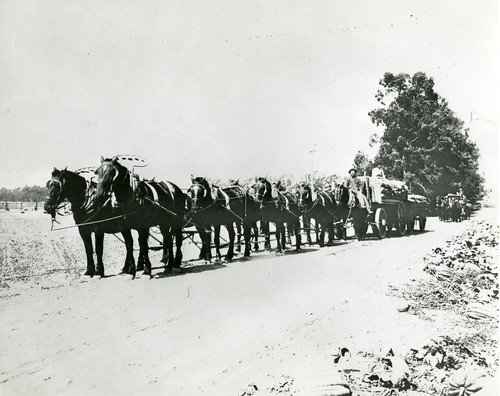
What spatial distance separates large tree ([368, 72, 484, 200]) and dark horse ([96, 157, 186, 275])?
4856 millimetres

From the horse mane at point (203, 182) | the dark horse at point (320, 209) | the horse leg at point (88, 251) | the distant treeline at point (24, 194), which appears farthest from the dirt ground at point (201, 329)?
the dark horse at point (320, 209)

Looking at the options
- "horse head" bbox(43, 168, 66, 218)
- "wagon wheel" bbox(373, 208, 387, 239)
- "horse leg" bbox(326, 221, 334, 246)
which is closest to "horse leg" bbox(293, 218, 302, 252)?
"horse leg" bbox(326, 221, 334, 246)

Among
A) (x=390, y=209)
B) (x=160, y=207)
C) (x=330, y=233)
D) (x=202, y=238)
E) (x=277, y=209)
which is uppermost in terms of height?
(x=160, y=207)

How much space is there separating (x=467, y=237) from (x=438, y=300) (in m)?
4.78

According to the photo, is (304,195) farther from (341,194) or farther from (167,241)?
(167,241)

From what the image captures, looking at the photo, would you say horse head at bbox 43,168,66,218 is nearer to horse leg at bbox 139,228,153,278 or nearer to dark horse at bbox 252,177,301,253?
horse leg at bbox 139,228,153,278

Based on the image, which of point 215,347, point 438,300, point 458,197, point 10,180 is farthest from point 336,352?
point 458,197

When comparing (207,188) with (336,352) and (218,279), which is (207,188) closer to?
(218,279)

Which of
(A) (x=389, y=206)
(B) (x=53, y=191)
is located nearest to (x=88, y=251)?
(B) (x=53, y=191)

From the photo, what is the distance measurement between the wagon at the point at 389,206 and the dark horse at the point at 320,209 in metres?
1.52

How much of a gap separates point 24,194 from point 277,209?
6910mm

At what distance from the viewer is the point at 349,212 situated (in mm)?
13836

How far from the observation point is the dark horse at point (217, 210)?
895 centimetres

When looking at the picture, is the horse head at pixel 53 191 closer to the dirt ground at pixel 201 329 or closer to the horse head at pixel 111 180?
the horse head at pixel 111 180
